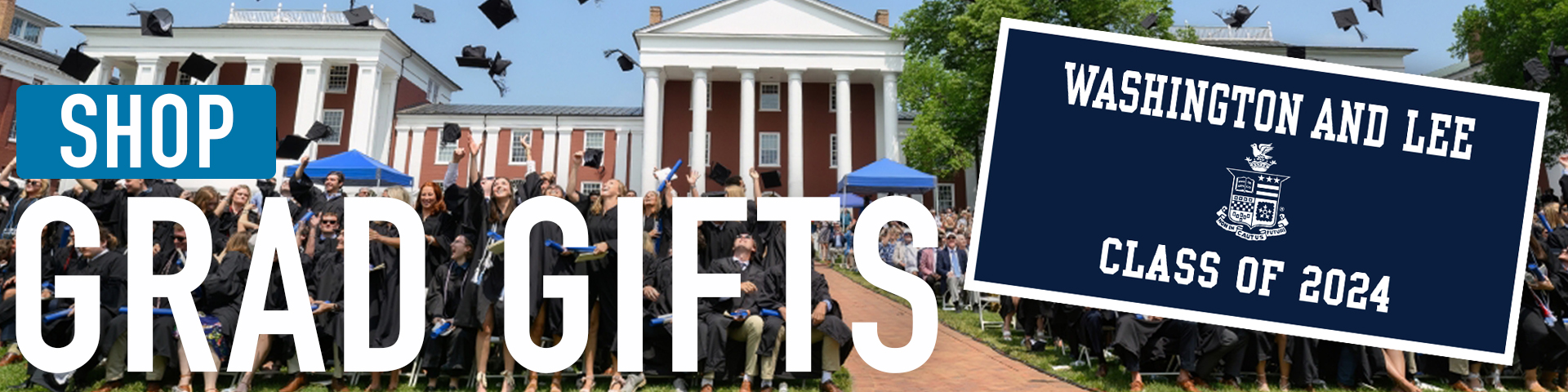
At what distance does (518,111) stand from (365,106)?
6561 mm

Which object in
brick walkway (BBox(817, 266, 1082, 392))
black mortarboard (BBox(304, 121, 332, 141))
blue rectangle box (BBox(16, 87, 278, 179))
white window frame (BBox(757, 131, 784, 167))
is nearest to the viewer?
brick walkway (BBox(817, 266, 1082, 392))

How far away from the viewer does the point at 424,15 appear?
1639 centimetres

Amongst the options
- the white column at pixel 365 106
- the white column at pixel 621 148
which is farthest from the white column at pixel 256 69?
the white column at pixel 621 148

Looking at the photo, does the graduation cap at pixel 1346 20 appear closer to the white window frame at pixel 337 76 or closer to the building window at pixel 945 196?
the building window at pixel 945 196

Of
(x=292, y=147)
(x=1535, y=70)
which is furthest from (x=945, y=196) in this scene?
(x=292, y=147)

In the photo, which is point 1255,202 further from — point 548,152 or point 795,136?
point 548,152

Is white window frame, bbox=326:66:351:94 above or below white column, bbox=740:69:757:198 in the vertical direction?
above

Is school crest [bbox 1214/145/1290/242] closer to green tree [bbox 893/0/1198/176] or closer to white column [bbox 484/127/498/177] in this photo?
green tree [bbox 893/0/1198/176]

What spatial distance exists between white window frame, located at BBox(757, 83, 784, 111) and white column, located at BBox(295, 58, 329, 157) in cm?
1959

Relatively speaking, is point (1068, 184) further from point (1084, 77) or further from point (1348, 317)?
point (1348, 317)

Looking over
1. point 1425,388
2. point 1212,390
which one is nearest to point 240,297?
point 1212,390

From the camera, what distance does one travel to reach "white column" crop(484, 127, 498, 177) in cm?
3684

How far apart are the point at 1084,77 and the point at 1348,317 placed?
255 centimetres

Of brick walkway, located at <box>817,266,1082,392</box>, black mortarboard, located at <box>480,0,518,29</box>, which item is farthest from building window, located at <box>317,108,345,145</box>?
brick walkway, located at <box>817,266,1082,392</box>
